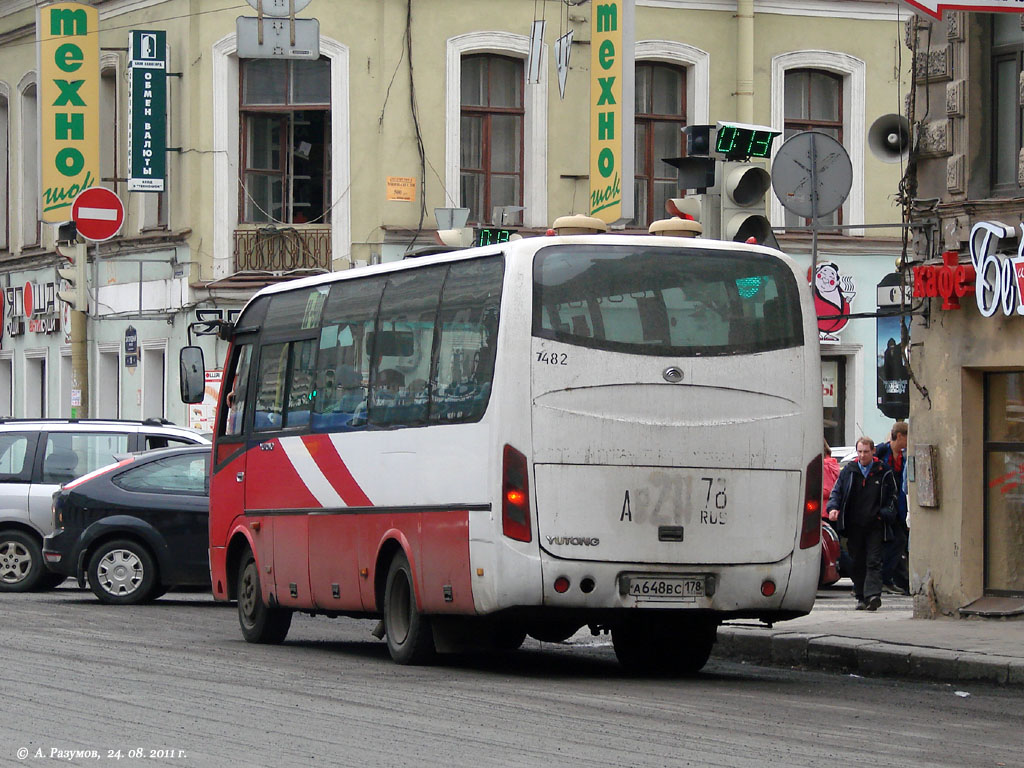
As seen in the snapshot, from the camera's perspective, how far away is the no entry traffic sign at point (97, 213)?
32.2 metres

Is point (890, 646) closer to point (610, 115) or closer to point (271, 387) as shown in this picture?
point (271, 387)

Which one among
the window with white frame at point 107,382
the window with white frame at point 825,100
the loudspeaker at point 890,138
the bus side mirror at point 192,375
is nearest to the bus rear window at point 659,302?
the bus side mirror at point 192,375

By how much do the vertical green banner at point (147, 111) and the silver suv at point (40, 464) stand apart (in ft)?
31.6

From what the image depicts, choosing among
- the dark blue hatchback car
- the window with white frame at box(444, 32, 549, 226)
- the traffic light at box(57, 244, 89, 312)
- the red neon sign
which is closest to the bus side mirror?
the dark blue hatchback car

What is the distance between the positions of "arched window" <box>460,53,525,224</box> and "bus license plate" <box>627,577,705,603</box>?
20.6 metres

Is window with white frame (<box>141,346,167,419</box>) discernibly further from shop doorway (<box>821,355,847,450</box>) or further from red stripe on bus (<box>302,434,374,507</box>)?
red stripe on bus (<box>302,434,374,507</box>)

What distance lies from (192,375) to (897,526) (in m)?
7.83

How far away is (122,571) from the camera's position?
2208cm

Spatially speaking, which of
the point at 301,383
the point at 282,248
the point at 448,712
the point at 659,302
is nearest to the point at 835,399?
the point at 282,248

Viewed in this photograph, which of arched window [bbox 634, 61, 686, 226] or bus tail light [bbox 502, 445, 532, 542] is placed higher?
arched window [bbox 634, 61, 686, 226]

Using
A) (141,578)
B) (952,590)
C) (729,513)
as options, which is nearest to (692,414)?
(729,513)

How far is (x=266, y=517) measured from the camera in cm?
1722

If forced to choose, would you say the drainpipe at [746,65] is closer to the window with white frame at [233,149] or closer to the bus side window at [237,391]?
the window with white frame at [233,149]

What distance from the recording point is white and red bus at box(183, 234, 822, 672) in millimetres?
13812
